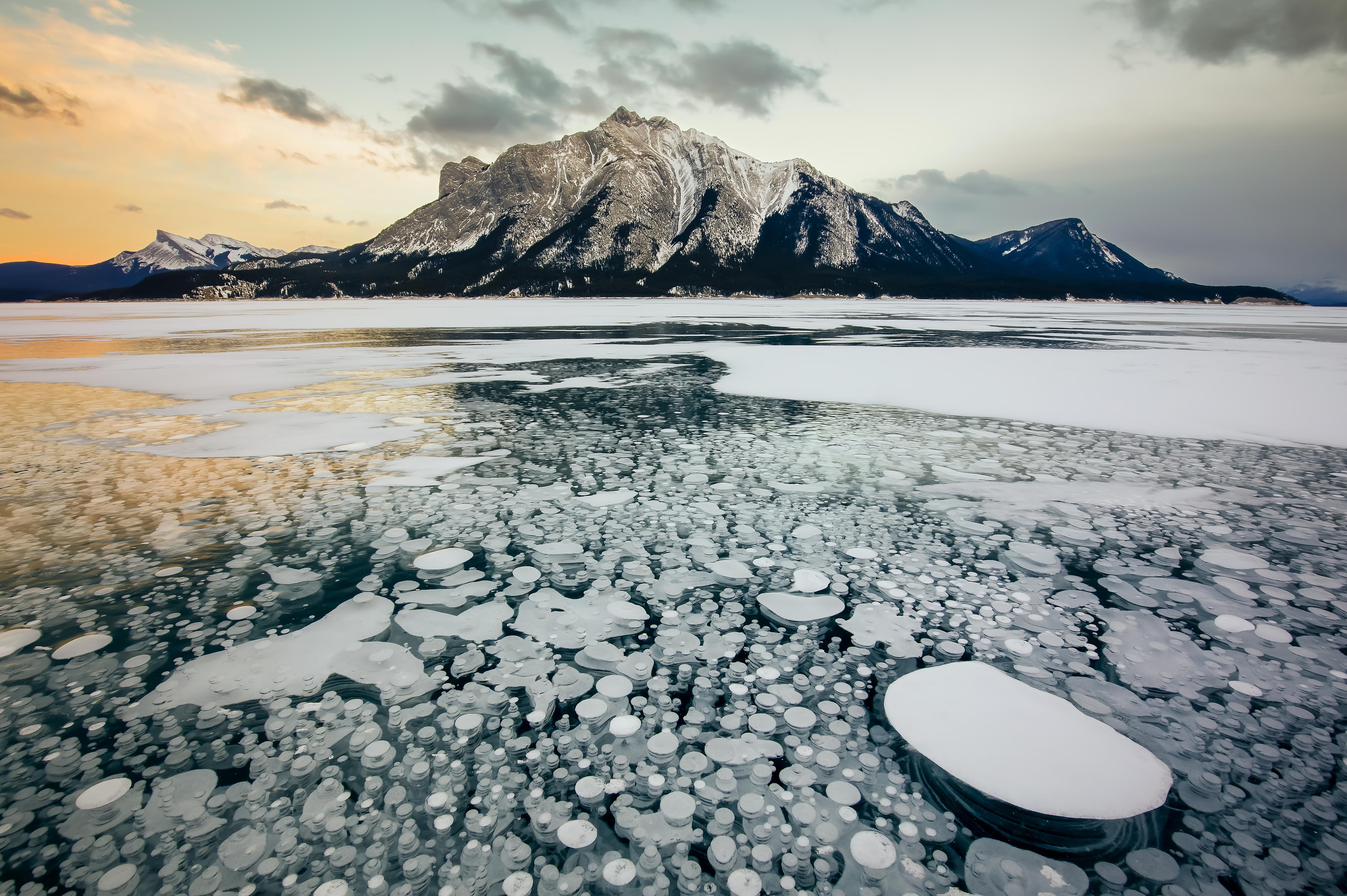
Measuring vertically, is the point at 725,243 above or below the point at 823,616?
above

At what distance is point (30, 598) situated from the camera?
4039 millimetres

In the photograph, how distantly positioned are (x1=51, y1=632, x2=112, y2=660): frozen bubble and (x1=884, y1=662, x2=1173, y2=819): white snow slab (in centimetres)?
458

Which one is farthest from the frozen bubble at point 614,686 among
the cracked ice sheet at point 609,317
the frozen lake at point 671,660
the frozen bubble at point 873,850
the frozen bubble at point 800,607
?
the cracked ice sheet at point 609,317

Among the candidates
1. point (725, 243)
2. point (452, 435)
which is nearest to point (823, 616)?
point (452, 435)

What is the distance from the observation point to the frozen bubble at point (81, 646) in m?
3.41

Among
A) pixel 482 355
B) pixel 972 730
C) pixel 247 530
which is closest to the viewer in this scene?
pixel 972 730

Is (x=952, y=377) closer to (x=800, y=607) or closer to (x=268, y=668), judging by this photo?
(x=800, y=607)

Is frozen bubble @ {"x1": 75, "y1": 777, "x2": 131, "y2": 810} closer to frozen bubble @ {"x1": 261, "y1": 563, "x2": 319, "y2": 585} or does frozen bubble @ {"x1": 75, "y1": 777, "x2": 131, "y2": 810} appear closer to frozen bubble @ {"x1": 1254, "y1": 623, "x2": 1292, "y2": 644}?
frozen bubble @ {"x1": 261, "y1": 563, "x2": 319, "y2": 585}

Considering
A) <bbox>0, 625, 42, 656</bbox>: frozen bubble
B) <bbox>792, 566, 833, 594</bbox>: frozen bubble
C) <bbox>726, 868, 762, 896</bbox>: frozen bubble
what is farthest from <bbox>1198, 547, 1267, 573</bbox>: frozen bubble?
<bbox>0, 625, 42, 656</bbox>: frozen bubble

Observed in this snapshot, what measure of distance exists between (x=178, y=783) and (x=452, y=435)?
21.6 feet

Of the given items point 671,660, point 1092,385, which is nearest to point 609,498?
point 671,660

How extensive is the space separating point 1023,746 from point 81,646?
5.28m

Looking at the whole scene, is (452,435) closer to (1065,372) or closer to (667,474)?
(667,474)

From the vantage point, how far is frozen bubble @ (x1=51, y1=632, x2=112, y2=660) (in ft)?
11.2
